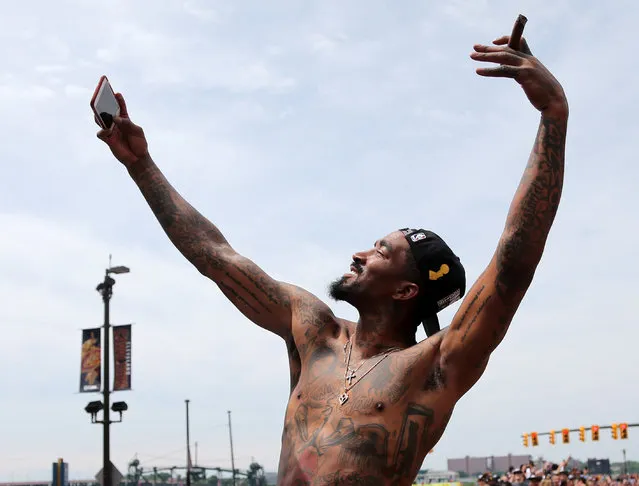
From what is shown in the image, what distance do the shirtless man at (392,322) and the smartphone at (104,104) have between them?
75 millimetres

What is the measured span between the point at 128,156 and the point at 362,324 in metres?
1.58

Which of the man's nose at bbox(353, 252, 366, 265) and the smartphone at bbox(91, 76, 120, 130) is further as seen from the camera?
the smartphone at bbox(91, 76, 120, 130)

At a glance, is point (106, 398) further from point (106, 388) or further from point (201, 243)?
point (201, 243)

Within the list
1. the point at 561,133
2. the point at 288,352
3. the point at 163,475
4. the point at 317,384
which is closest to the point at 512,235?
the point at 561,133

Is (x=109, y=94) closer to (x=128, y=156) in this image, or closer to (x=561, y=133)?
(x=128, y=156)

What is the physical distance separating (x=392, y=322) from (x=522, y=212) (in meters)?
0.92

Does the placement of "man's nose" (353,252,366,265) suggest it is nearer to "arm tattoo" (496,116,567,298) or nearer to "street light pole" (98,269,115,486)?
"arm tattoo" (496,116,567,298)

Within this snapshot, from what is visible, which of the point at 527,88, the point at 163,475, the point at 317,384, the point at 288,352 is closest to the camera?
the point at 527,88

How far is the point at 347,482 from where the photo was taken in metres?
3.58

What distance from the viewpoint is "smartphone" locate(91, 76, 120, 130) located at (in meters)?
4.52

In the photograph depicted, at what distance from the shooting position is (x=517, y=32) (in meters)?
3.51

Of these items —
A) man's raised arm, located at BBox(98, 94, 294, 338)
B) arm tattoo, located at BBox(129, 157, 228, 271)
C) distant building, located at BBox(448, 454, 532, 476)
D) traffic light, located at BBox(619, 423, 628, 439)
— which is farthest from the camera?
distant building, located at BBox(448, 454, 532, 476)

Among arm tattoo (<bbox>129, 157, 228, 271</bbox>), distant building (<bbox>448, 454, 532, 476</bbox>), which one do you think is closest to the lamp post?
arm tattoo (<bbox>129, 157, 228, 271</bbox>)

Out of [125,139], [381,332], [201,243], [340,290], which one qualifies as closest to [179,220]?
[201,243]
